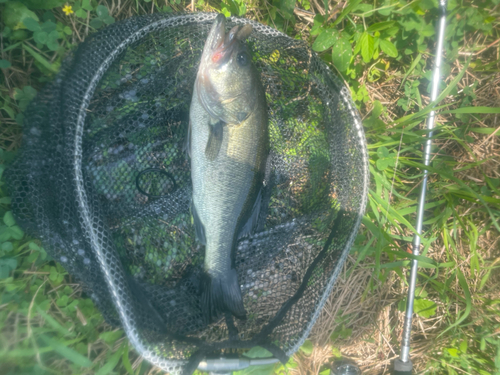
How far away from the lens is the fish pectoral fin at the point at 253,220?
2.23m

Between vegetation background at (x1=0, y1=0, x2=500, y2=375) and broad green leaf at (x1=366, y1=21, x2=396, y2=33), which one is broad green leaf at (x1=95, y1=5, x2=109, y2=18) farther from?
broad green leaf at (x1=366, y1=21, x2=396, y2=33)

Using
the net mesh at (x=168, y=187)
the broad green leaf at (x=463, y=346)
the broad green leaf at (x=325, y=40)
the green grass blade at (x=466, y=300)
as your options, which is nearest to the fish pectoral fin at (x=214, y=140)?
the net mesh at (x=168, y=187)

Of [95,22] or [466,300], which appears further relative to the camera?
[466,300]

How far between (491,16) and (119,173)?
3.35 meters

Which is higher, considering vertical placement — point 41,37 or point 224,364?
point 41,37

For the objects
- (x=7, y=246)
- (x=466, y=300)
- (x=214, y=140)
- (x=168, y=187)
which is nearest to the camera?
(x=7, y=246)

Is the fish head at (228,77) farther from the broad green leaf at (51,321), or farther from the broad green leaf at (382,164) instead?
the broad green leaf at (51,321)

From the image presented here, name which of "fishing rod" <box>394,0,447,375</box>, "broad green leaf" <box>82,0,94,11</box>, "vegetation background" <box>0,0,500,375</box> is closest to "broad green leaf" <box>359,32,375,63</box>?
"vegetation background" <box>0,0,500,375</box>

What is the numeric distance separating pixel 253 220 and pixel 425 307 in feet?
6.98

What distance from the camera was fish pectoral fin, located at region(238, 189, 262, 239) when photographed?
223 cm

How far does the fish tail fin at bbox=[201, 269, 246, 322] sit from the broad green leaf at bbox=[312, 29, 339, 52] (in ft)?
6.33

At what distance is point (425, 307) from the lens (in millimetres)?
2963

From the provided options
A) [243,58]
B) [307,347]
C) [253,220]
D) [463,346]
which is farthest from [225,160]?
[463,346]

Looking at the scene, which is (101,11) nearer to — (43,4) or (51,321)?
(43,4)
